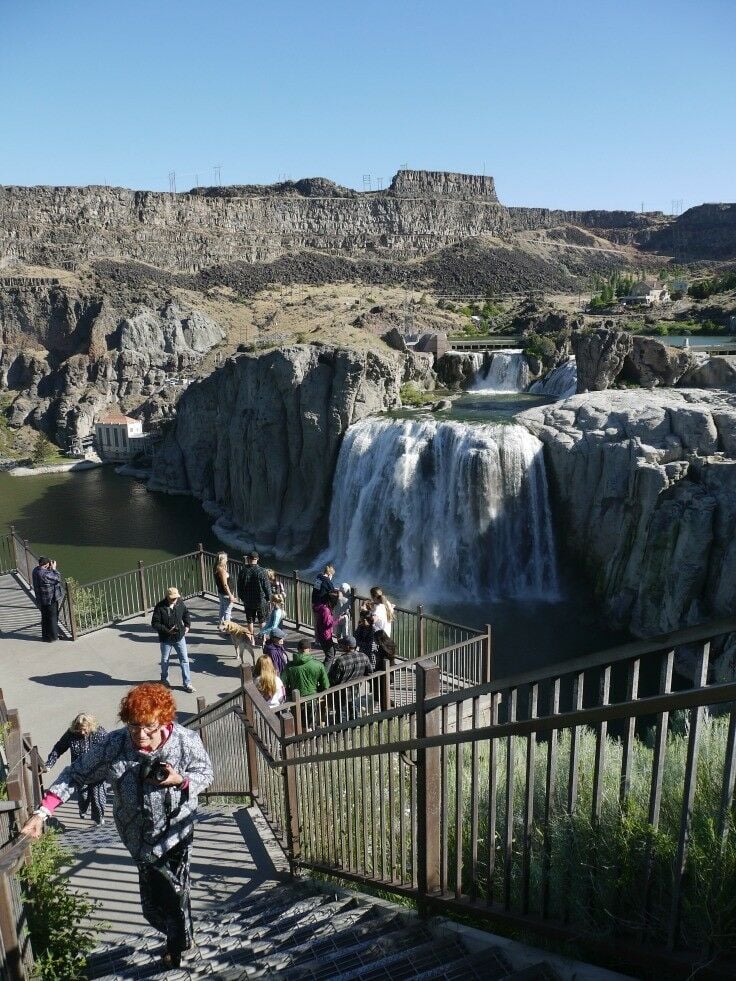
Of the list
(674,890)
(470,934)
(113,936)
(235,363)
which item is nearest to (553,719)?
(674,890)

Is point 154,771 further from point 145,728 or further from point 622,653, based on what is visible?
point 622,653

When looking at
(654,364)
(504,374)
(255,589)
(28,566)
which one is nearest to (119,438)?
(504,374)

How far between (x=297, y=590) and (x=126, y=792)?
8.93 meters

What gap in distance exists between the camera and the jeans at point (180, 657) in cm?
1054

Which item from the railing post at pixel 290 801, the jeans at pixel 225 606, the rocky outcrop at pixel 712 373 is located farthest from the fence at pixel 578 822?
the rocky outcrop at pixel 712 373

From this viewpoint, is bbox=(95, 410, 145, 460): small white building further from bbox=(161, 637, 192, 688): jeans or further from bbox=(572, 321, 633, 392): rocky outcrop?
bbox=(161, 637, 192, 688): jeans

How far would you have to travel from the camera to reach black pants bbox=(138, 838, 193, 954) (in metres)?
4.09

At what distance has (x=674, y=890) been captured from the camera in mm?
2764

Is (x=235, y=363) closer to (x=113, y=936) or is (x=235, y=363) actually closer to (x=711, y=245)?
(x=113, y=936)

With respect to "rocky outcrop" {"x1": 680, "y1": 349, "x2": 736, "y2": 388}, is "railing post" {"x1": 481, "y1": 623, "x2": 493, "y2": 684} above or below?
below

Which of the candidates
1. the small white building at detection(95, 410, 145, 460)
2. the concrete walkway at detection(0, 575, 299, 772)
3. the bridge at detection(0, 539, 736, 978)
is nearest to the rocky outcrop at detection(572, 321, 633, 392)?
the concrete walkway at detection(0, 575, 299, 772)

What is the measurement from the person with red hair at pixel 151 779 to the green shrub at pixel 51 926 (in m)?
0.23

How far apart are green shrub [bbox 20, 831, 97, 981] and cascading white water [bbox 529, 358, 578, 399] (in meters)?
36.3

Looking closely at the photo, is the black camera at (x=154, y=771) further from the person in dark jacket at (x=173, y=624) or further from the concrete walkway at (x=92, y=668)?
the person in dark jacket at (x=173, y=624)
